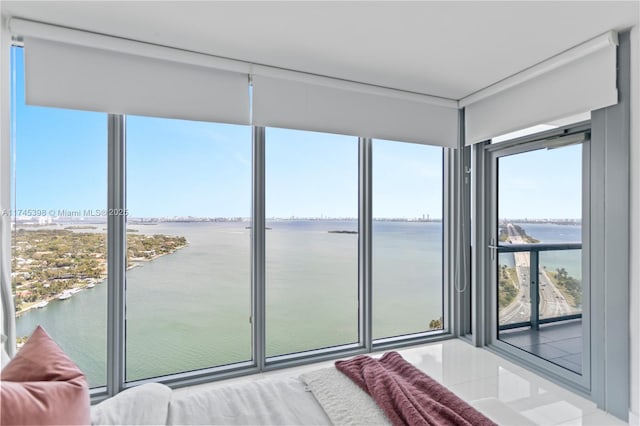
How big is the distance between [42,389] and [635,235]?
311 cm

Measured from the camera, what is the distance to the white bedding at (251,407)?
139cm

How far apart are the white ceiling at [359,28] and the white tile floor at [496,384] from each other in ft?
7.16

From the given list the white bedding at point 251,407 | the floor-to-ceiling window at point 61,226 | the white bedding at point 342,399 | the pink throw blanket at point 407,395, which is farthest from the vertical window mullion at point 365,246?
the floor-to-ceiling window at point 61,226

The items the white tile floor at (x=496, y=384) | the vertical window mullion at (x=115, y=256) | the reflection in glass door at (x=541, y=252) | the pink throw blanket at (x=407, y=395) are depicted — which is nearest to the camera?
the pink throw blanket at (x=407, y=395)

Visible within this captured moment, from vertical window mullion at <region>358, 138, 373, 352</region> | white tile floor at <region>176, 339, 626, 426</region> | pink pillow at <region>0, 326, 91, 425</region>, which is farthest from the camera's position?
vertical window mullion at <region>358, 138, 373, 352</region>

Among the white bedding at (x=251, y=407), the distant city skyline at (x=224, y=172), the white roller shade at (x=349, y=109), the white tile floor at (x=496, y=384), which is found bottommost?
the white tile floor at (x=496, y=384)

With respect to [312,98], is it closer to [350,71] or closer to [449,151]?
[350,71]

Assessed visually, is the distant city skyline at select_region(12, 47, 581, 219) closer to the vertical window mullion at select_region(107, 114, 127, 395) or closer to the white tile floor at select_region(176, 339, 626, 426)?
the vertical window mullion at select_region(107, 114, 127, 395)

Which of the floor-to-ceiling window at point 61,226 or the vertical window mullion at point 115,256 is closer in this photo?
the floor-to-ceiling window at point 61,226

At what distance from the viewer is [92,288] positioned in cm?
252

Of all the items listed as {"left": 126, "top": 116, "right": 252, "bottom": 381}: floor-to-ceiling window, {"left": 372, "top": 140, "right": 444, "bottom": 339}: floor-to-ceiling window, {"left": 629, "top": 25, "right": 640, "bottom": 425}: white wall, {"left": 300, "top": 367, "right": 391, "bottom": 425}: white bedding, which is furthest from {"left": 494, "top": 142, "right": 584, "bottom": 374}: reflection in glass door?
{"left": 126, "top": 116, "right": 252, "bottom": 381}: floor-to-ceiling window

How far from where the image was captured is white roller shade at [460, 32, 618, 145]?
2316mm

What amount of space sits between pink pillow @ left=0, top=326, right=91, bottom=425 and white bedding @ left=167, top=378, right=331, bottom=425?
0.40 meters

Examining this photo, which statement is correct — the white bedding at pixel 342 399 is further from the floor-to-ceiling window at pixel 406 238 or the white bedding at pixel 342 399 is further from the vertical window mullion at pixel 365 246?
the floor-to-ceiling window at pixel 406 238
